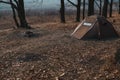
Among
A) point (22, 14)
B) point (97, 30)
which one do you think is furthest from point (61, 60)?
point (22, 14)

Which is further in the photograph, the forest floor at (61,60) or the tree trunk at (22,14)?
the tree trunk at (22,14)

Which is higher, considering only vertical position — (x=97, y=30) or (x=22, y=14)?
(x=97, y=30)

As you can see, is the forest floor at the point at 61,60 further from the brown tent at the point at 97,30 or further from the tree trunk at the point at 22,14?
the tree trunk at the point at 22,14

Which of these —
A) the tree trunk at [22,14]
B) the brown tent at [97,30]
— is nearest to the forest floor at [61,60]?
the brown tent at [97,30]

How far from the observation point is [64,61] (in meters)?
10.3

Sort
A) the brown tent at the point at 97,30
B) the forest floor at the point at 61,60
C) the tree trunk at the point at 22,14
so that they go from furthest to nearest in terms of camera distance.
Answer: the tree trunk at the point at 22,14 < the brown tent at the point at 97,30 < the forest floor at the point at 61,60

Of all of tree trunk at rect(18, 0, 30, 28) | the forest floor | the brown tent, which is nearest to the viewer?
the forest floor

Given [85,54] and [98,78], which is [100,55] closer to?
[85,54]

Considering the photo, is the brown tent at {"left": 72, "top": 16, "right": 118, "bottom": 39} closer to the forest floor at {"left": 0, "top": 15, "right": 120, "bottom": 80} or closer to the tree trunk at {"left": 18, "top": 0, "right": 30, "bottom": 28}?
the forest floor at {"left": 0, "top": 15, "right": 120, "bottom": 80}

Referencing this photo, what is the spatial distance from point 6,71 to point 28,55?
5.98 ft

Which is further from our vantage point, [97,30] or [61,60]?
[97,30]

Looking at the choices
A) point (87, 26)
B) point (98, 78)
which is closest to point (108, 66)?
point (98, 78)

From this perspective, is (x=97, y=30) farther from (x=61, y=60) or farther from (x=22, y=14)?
(x=22, y=14)

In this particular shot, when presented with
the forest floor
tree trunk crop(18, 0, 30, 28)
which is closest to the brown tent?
the forest floor
